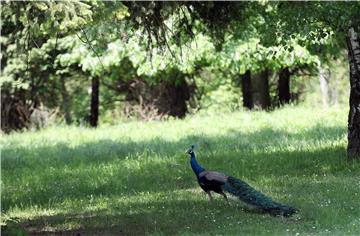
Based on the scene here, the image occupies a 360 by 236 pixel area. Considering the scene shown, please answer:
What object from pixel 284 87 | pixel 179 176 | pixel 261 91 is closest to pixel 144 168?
pixel 179 176

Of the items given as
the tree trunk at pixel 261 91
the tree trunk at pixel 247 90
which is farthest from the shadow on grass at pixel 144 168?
the tree trunk at pixel 247 90

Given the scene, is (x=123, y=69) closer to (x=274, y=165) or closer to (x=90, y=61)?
(x=90, y=61)

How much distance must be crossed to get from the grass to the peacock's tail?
0.18 m

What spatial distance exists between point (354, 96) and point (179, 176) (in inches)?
147

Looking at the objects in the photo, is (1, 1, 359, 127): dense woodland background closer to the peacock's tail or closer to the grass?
the grass

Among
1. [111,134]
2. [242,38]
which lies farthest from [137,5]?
[242,38]

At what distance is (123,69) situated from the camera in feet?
85.7

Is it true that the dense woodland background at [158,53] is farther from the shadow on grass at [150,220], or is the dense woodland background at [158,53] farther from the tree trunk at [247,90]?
the shadow on grass at [150,220]

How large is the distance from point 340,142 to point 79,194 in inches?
228

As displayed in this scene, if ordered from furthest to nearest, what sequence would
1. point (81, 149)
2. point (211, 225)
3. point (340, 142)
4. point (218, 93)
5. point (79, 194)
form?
1. point (218, 93)
2. point (81, 149)
3. point (340, 142)
4. point (79, 194)
5. point (211, 225)

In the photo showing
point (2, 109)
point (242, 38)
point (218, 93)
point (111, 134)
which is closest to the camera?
point (111, 134)

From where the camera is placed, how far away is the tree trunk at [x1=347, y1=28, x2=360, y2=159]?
40.3 ft

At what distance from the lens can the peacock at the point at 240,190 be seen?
9195 millimetres

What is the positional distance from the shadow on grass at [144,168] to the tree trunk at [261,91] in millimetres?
7846
